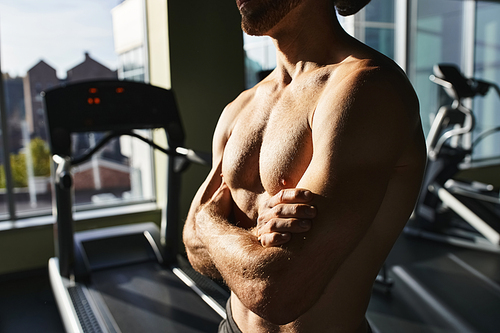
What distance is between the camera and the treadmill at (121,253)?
6.82 ft

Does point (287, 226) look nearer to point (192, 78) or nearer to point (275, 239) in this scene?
point (275, 239)

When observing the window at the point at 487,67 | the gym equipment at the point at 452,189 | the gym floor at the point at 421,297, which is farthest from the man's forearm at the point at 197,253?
the window at the point at 487,67

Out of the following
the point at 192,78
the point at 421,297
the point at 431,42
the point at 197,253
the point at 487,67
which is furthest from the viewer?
the point at 487,67

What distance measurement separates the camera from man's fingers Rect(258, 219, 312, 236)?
690 mm

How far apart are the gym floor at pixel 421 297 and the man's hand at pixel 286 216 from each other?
178 cm

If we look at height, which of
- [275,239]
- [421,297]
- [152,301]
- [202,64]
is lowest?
[421,297]

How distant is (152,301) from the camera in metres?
2.23

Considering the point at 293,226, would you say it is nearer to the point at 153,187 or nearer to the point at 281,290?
the point at 281,290

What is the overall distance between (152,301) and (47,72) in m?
2.09

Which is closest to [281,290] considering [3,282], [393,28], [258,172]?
[258,172]

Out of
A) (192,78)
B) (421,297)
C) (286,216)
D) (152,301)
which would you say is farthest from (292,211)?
(192,78)

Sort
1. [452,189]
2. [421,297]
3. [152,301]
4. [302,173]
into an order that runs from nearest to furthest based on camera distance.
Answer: [302,173] < [152,301] < [421,297] < [452,189]

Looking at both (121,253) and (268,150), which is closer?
(268,150)

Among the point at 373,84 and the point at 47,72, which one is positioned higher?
the point at 47,72
